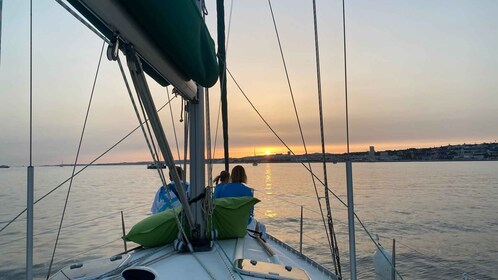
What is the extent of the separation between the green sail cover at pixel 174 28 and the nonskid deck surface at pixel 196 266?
1.09 meters

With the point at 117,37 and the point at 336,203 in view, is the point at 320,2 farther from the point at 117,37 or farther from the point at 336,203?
the point at 336,203

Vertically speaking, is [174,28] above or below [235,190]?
above

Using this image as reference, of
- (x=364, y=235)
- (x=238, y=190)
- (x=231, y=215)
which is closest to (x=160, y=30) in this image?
(x=231, y=215)

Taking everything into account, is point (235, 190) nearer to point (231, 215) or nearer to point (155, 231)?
point (231, 215)

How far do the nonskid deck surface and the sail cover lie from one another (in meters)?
1.05

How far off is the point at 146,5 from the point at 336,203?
1815 cm

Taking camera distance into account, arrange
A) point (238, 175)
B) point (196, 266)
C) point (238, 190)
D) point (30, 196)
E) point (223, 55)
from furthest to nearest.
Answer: point (223, 55) < point (238, 175) < point (238, 190) < point (196, 266) < point (30, 196)

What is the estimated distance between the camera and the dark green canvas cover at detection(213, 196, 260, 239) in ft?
9.52

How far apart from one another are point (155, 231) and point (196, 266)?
58 centimetres

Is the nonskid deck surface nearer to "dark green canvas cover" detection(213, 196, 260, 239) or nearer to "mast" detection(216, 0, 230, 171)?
"dark green canvas cover" detection(213, 196, 260, 239)

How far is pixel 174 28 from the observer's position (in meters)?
1.75

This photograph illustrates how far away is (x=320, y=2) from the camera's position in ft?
12.0

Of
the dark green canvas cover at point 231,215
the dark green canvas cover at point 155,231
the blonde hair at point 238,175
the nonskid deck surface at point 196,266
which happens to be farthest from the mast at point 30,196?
the blonde hair at point 238,175

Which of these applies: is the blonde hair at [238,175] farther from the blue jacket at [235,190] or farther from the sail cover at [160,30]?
the sail cover at [160,30]
